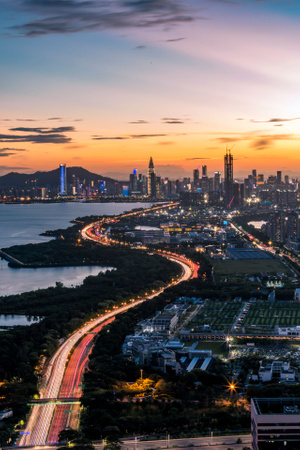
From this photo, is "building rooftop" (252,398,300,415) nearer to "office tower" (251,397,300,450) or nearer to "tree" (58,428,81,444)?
"office tower" (251,397,300,450)

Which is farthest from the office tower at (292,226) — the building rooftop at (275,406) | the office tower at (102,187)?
the office tower at (102,187)

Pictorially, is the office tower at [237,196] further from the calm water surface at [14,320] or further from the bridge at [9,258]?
the calm water surface at [14,320]

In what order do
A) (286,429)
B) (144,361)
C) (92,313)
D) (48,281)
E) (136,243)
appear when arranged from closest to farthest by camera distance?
(286,429) < (144,361) < (92,313) < (48,281) < (136,243)

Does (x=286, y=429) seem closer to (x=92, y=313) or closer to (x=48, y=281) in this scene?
(x=92, y=313)

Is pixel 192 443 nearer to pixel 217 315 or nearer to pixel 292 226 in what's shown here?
pixel 217 315

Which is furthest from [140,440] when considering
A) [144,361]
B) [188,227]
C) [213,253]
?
[188,227]
